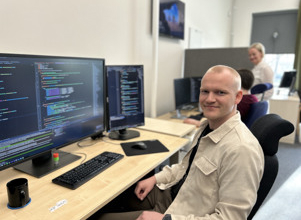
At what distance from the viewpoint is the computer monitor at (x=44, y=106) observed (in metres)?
0.99

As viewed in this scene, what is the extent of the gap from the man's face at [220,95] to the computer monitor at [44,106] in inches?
28.7

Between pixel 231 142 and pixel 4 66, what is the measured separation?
3.36 ft

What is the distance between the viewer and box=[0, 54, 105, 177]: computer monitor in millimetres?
993

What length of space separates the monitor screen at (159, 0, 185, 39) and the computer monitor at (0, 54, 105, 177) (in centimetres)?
155

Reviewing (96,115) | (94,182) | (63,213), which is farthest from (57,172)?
(96,115)

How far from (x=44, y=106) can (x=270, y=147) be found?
111 cm

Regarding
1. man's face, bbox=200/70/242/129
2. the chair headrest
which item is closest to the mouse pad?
man's face, bbox=200/70/242/129

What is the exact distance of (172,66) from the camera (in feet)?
10.8

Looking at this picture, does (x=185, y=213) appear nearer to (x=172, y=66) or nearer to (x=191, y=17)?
(x=172, y=66)

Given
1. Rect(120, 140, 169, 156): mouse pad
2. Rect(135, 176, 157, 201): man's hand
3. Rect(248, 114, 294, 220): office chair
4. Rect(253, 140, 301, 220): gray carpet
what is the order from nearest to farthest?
Rect(248, 114, 294, 220): office chair < Rect(135, 176, 157, 201): man's hand < Rect(120, 140, 169, 156): mouse pad < Rect(253, 140, 301, 220): gray carpet

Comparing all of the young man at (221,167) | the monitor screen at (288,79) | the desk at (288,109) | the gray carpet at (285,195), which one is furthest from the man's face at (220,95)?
the monitor screen at (288,79)

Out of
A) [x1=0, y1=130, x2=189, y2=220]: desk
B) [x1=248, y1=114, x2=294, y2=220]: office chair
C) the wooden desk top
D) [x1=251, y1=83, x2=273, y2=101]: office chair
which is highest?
[x1=251, y1=83, x2=273, y2=101]: office chair

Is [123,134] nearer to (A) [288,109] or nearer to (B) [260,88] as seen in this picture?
(B) [260,88]

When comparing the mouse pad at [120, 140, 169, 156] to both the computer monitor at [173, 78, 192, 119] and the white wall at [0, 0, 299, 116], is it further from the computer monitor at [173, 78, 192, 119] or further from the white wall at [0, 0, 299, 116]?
the computer monitor at [173, 78, 192, 119]
